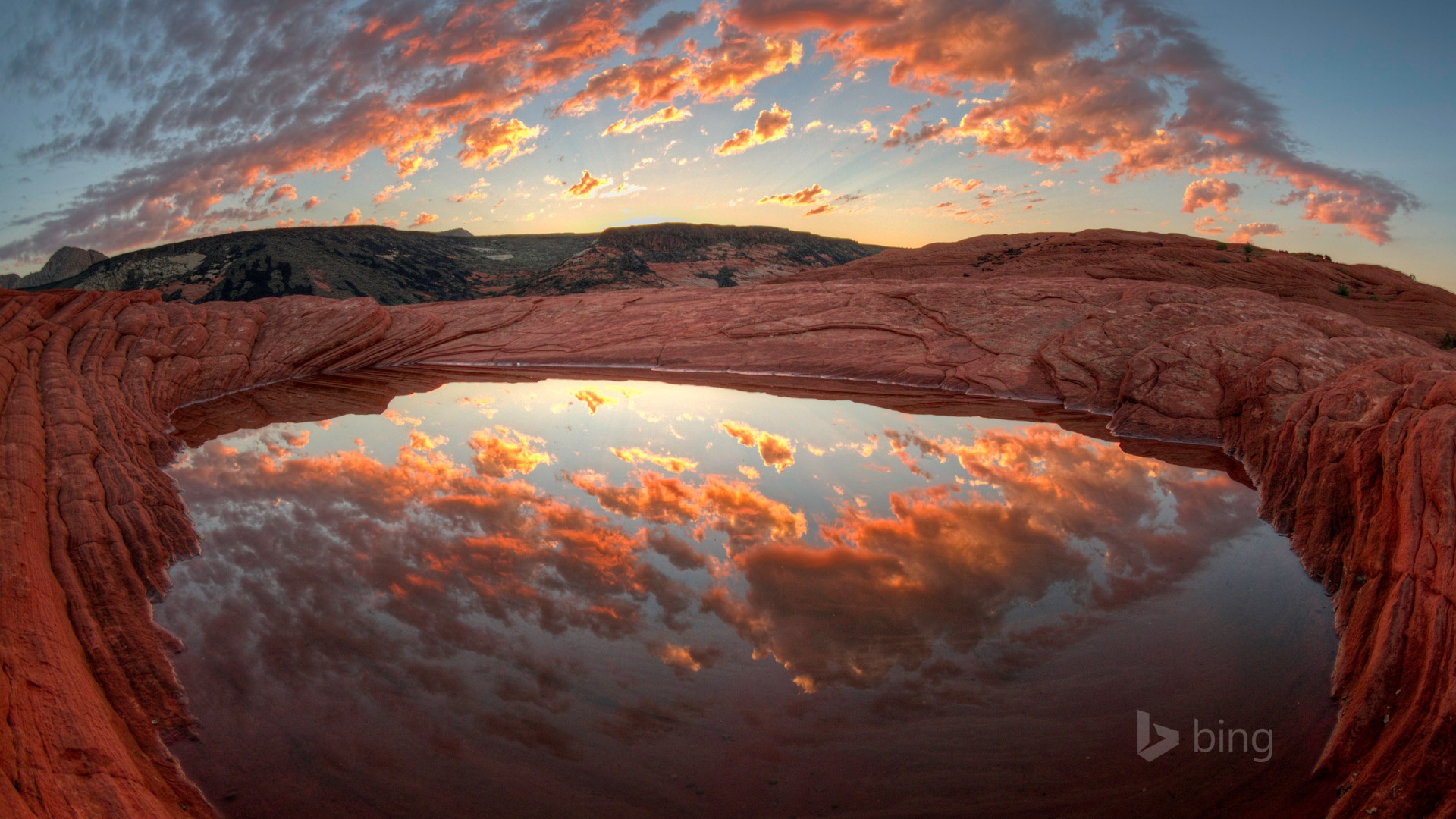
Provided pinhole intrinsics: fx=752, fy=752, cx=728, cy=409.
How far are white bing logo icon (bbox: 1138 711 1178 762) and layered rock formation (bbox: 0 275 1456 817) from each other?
1.97 ft

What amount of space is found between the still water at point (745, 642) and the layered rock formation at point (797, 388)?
31 centimetres

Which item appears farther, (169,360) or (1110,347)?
(169,360)

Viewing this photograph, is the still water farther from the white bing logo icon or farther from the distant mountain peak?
the distant mountain peak

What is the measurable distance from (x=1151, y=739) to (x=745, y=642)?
2.01 meters

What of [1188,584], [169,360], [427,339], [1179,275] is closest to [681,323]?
[427,339]

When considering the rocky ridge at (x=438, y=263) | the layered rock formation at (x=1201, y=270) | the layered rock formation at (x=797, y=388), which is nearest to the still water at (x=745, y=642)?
the layered rock formation at (x=797, y=388)

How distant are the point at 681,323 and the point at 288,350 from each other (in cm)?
798

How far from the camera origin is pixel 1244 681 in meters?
3.93

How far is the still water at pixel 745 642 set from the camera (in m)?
3.16

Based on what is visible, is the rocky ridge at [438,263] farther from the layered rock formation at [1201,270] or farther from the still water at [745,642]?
the still water at [745,642]

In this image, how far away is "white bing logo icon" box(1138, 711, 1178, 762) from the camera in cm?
334

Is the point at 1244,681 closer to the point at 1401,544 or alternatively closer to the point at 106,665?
the point at 1401,544

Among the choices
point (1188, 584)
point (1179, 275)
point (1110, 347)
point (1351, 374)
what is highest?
point (1179, 275)

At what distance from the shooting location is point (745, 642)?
424cm
